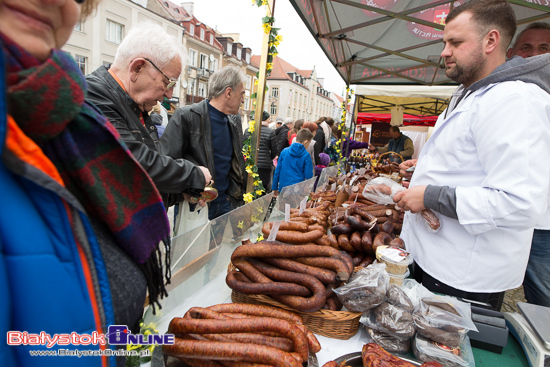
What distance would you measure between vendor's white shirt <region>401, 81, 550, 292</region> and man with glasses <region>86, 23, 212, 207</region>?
1.93 meters

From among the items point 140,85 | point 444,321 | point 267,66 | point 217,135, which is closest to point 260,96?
point 267,66

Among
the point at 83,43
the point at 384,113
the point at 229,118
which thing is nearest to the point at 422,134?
the point at 384,113

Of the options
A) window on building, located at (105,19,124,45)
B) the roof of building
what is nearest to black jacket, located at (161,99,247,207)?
window on building, located at (105,19,124,45)

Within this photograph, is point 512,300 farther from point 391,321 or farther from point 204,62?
point 204,62

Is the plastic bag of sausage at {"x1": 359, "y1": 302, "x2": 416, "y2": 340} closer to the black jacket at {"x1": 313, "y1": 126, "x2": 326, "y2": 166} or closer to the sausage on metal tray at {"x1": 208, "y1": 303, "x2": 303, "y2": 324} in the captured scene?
the sausage on metal tray at {"x1": 208, "y1": 303, "x2": 303, "y2": 324}

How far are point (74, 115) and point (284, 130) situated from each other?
7.69 meters

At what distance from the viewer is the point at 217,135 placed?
3373 millimetres

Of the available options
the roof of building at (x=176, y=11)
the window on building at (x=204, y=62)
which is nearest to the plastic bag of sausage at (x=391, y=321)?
the roof of building at (x=176, y=11)

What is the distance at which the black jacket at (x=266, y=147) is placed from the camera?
652 centimetres

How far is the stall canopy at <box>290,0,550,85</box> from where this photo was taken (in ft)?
14.7

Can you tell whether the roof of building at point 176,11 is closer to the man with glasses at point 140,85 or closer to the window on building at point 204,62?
the window on building at point 204,62

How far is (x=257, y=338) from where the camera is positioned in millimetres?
→ 1245

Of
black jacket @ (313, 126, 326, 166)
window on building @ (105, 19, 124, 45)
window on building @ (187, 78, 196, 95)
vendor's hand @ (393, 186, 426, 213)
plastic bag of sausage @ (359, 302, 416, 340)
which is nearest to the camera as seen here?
plastic bag of sausage @ (359, 302, 416, 340)

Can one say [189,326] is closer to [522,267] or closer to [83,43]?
[522,267]
